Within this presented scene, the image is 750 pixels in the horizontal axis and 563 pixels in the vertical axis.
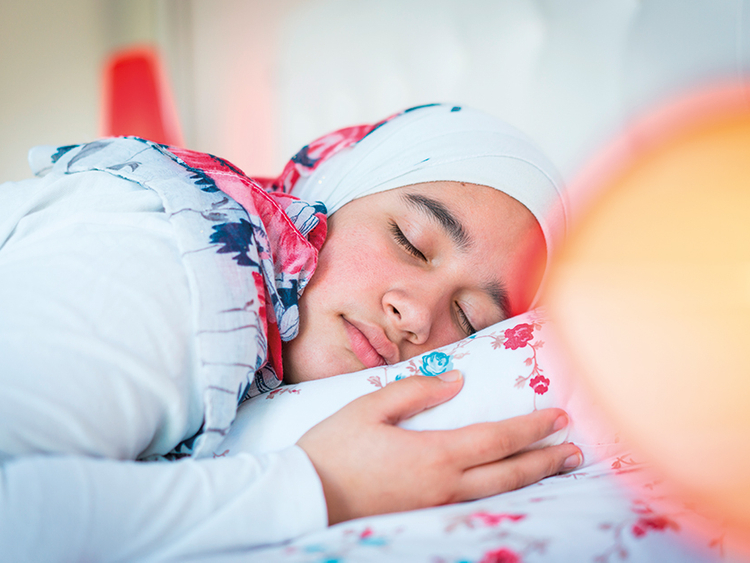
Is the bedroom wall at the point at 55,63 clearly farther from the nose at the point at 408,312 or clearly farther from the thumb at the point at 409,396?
the thumb at the point at 409,396

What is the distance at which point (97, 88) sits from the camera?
2594 millimetres

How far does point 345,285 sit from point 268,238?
0.47 ft

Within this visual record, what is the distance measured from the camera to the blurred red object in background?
2.45 metres

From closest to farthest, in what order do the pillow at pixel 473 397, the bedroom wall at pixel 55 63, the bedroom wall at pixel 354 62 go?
the pillow at pixel 473 397
the bedroom wall at pixel 354 62
the bedroom wall at pixel 55 63

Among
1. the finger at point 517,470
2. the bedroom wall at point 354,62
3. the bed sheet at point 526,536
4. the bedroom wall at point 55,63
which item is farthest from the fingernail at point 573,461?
the bedroom wall at point 55,63

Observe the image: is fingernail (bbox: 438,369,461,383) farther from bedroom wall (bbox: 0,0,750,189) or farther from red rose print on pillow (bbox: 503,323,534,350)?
bedroom wall (bbox: 0,0,750,189)

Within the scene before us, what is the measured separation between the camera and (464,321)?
2.82 ft

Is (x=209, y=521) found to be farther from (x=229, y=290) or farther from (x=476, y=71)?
(x=476, y=71)

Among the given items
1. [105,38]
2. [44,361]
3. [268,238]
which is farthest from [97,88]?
[44,361]

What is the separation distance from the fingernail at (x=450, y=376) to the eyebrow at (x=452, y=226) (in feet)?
0.75

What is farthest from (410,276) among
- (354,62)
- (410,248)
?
(354,62)

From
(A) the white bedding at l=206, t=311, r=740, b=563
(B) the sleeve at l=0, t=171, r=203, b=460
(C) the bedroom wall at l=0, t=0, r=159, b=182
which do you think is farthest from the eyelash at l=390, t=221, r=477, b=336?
(C) the bedroom wall at l=0, t=0, r=159, b=182

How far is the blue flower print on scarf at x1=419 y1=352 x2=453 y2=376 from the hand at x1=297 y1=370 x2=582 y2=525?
0.04 m

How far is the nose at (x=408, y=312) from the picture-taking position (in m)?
0.73
